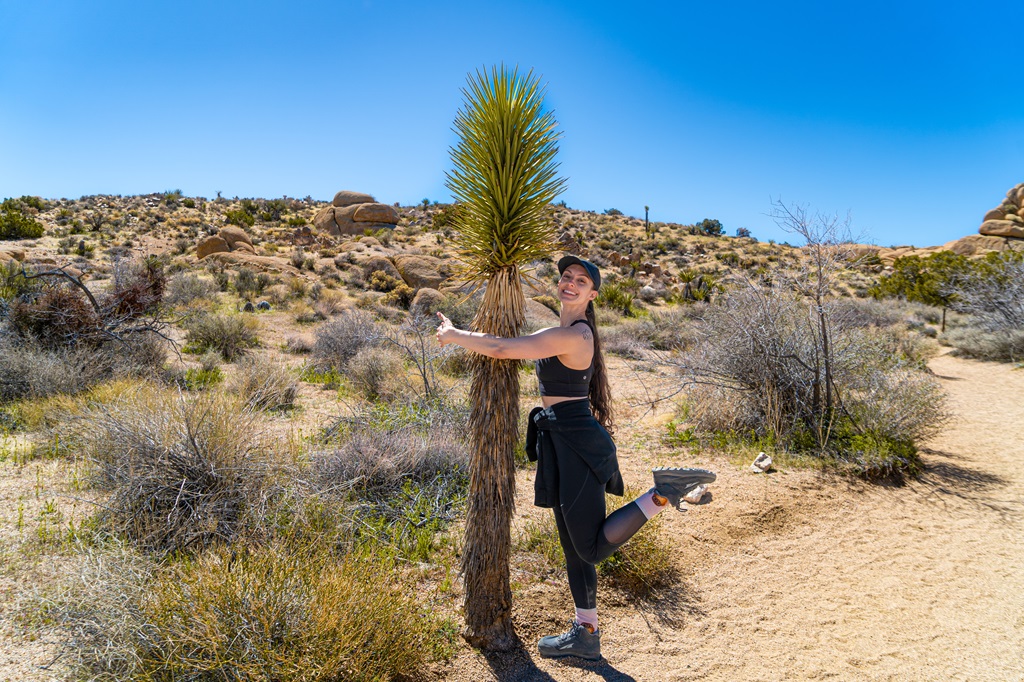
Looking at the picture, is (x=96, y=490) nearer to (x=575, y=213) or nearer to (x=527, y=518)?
(x=527, y=518)

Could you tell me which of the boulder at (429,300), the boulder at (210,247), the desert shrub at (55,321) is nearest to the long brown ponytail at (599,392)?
the desert shrub at (55,321)

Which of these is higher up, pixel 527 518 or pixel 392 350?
pixel 392 350

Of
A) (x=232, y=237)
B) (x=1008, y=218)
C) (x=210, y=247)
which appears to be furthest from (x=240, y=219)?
(x=1008, y=218)

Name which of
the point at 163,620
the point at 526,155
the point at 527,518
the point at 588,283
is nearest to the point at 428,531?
the point at 527,518

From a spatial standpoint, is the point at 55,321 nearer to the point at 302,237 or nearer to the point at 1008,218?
the point at 302,237

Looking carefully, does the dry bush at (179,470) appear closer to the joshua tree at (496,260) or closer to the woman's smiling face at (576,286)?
the joshua tree at (496,260)

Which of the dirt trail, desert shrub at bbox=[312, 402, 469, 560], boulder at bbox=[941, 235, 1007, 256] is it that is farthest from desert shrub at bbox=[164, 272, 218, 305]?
boulder at bbox=[941, 235, 1007, 256]

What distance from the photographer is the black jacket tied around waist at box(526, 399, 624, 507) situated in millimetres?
2842

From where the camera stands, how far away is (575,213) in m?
51.7

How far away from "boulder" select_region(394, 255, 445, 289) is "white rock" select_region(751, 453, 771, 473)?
1416cm

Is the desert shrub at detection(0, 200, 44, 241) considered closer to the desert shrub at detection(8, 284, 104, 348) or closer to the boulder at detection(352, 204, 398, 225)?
the boulder at detection(352, 204, 398, 225)

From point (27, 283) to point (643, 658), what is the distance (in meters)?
10.0

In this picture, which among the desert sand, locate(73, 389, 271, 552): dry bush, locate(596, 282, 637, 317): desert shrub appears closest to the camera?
the desert sand

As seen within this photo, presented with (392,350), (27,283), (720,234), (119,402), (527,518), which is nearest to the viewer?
(527,518)
